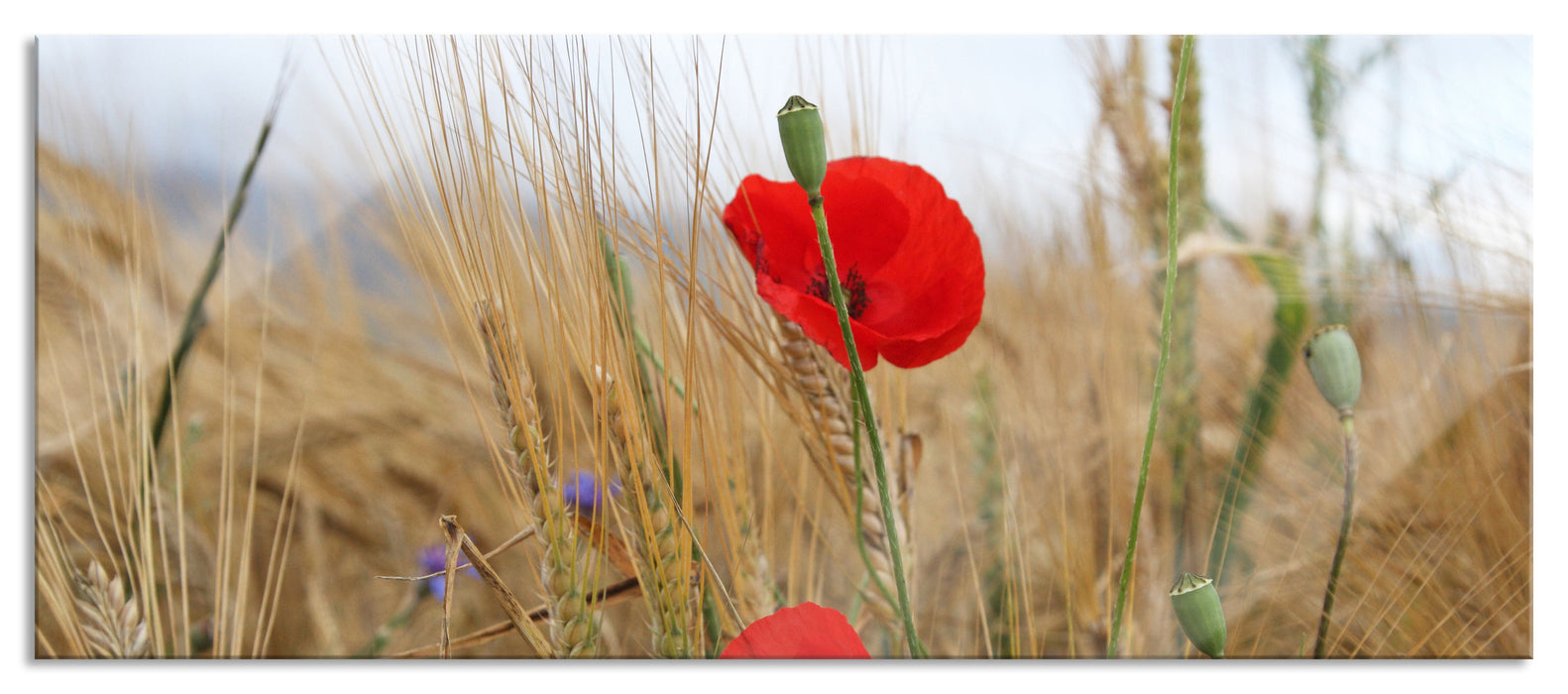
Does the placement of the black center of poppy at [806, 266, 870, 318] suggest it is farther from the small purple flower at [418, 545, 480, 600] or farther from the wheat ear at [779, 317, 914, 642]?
the small purple flower at [418, 545, 480, 600]

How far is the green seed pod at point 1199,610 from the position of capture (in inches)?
20.1

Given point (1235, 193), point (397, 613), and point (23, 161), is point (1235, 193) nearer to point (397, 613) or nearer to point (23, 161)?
point (397, 613)

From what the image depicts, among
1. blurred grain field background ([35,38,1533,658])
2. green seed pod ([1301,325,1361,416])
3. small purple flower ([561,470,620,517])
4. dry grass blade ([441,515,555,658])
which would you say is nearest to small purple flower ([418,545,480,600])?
blurred grain field background ([35,38,1533,658])

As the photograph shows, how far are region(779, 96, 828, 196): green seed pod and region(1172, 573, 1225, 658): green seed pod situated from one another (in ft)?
0.91

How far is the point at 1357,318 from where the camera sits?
86 cm

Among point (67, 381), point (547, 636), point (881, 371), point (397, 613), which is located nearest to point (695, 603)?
point (547, 636)

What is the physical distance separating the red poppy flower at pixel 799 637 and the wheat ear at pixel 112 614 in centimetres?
48

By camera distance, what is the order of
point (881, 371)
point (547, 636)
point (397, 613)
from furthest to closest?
point (397, 613) → point (881, 371) → point (547, 636)

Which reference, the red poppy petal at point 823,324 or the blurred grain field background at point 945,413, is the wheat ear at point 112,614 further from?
the red poppy petal at point 823,324

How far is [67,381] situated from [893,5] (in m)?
0.77

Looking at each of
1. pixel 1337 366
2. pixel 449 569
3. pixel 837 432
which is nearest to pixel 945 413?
pixel 837 432

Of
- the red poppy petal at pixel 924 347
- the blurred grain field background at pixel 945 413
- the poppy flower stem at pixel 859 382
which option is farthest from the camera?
the blurred grain field background at pixel 945 413

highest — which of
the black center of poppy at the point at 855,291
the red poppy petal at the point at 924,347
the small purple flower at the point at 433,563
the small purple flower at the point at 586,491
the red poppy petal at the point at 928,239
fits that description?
the red poppy petal at the point at 928,239

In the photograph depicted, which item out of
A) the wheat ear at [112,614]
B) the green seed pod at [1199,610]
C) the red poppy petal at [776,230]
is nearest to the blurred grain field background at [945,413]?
the wheat ear at [112,614]
